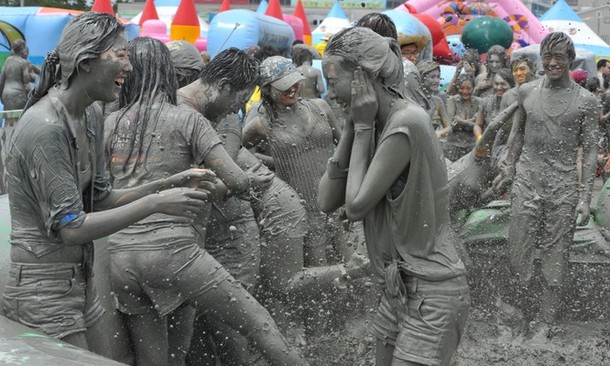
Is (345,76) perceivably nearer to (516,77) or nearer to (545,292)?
(545,292)

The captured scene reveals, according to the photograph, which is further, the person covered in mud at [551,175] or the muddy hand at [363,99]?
the person covered in mud at [551,175]

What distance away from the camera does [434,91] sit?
10.2m

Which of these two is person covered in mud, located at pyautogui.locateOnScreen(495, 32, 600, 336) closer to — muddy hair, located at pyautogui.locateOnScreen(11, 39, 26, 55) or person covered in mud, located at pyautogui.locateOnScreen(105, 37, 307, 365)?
person covered in mud, located at pyautogui.locateOnScreen(105, 37, 307, 365)

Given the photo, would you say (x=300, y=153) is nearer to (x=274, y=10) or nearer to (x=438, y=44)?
(x=438, y=44)

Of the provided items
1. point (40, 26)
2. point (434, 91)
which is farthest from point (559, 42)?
point (40, 26)

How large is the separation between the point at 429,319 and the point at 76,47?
1.66 m

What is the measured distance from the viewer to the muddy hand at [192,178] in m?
3.76

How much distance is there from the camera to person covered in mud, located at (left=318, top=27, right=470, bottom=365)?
→ 3.63m

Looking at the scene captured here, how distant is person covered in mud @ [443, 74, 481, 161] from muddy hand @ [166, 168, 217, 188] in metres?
7.15

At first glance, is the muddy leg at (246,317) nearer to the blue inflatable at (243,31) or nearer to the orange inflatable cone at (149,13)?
the blue inflatable at (243,31)

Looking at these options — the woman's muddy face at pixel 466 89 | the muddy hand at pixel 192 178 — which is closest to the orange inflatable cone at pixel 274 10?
the woman's muddy face at pixel 466 89

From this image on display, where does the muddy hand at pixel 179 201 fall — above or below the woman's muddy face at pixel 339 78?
below

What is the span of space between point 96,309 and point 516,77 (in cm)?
637

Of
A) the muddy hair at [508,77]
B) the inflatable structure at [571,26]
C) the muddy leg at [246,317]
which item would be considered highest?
the muddy leg at [246,317]
